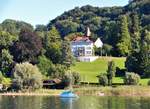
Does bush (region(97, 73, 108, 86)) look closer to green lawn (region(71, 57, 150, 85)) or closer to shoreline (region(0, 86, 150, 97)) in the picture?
green lawn (region(71, 57, 150, 85))

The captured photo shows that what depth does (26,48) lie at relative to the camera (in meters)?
129

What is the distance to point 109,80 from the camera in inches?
4377

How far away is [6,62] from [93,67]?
2152cm

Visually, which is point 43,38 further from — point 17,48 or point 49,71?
point 49,71

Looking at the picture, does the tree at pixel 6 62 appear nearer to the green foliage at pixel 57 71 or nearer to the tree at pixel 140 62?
the green foliage at pixel 57 71

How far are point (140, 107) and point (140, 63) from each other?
59143 mm

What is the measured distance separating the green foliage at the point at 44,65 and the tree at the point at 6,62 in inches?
255

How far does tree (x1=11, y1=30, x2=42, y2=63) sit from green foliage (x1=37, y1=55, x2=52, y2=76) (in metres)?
2.08

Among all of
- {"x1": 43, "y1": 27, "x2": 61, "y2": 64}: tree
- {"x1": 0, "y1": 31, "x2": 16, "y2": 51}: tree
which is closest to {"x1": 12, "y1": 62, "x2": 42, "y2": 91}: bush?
{"x1": 43, "y1": 27, "x2": 61, "y2": 64}: tree

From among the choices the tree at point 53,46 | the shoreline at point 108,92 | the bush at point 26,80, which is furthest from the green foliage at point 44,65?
the shoreline at point 108,92

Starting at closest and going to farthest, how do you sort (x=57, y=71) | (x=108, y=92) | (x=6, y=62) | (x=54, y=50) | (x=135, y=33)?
(x=108, y=92)
(x=57, y=71)
(x=6, y=62)
(x=54, y=50)
(x=135, y=33)

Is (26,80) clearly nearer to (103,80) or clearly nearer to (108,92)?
(108,92)

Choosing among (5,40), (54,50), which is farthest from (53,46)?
(5,40)

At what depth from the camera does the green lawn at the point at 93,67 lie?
123600mm
